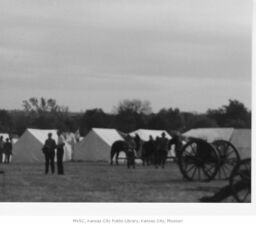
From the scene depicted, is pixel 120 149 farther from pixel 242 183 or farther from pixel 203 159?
pixel 242 183

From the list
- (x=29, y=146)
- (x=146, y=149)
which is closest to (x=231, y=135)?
(x=146, y=149)

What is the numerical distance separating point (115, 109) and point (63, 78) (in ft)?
3.24

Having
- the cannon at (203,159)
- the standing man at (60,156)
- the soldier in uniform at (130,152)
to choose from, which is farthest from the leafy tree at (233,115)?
the soldier in uniform at (130,152)

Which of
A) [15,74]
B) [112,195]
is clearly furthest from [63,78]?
[112,195]

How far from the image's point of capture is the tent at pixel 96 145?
1438 centimetres

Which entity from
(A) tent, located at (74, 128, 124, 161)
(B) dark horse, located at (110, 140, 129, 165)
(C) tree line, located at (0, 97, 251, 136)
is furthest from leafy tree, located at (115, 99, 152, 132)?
(A) tent, located at (74, 128, 124, 161)

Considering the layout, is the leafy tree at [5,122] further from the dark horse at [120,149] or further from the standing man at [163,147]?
the dark horse at [120,149]

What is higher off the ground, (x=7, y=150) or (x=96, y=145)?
(x=96, y=145)

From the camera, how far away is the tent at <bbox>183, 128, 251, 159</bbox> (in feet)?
25.7

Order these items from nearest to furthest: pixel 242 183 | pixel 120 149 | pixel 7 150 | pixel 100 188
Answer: pixel 242 183, pixel 100 188, pixel 7 150, pixel 120 149

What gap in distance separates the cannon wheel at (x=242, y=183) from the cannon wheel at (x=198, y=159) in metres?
1.86

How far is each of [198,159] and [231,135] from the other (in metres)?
0.57

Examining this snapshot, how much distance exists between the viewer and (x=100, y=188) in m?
7.28
